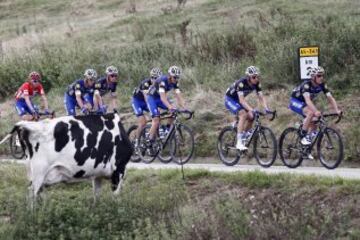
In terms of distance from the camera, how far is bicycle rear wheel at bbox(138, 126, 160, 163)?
1962 centimetres

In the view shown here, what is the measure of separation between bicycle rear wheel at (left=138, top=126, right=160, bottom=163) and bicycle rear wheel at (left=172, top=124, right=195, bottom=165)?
0.46 metres

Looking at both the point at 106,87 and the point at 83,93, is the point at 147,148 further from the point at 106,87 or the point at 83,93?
the point at 83,93

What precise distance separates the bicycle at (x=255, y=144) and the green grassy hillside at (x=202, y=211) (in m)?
3.28

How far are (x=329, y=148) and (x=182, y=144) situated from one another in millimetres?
3889

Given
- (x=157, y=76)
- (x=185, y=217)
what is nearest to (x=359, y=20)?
(x=157, y=76)

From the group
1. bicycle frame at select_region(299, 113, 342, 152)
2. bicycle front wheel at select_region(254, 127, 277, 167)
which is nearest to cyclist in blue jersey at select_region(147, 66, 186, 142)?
bicycle front wheel at select_region(254, 127, 277, 167)

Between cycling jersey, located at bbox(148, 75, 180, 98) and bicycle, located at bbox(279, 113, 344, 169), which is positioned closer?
bicycle, located at bbox(279, 113, 344, 169)

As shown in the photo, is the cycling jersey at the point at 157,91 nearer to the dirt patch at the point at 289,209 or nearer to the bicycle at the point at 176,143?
the bicycle at the point at 176,143

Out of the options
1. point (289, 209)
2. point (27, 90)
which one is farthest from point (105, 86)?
point (289, 209)

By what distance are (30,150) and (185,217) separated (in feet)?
8.62

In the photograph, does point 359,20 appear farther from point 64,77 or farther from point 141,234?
point 141,234

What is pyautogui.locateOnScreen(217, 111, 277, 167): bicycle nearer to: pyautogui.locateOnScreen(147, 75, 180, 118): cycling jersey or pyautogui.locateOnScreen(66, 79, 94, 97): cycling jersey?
pyautogui.locateOnScreen(147, 75, 180, 118): cycling jersey

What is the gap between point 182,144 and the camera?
63.4 ft

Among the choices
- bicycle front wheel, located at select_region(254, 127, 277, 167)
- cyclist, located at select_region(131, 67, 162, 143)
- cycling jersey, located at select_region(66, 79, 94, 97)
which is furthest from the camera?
cycling jersey, located at select_region(66, 79, 94, 97)
